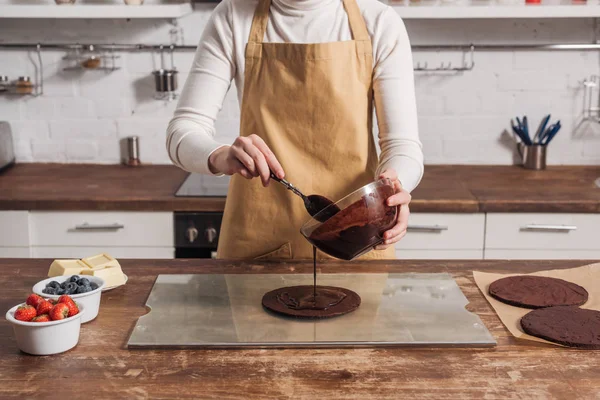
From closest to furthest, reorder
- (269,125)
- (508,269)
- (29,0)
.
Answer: (508,269) < (269,125) < (29,0)

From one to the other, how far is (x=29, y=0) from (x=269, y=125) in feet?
5.38

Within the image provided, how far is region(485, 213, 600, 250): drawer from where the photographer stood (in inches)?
108

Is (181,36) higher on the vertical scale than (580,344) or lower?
higher

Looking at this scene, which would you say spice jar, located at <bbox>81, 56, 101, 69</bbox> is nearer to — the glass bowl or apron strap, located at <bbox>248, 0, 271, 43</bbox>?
apron strap, located at <bbox>248, 0, 271, 43</bbox>

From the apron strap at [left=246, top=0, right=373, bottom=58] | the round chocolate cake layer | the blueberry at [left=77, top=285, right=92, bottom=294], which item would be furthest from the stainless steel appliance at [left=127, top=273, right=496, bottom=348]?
the apron strap at [left=246, top=0, right=373, bottom=58]

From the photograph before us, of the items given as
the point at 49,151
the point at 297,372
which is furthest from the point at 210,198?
the point at 297,372

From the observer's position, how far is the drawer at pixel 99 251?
2791 millimetres

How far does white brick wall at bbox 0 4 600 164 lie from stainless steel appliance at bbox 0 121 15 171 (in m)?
0.05

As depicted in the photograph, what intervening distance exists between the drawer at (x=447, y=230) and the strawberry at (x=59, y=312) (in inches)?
62.8

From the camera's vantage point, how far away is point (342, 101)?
6.61ft

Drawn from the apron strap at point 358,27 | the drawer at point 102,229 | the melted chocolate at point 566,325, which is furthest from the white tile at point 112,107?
the melted chocolate at point 566,325

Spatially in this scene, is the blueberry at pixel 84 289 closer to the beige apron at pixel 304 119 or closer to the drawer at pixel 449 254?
the beige apron at pixel 304 119

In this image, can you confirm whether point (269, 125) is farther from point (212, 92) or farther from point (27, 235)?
point (27, 235)

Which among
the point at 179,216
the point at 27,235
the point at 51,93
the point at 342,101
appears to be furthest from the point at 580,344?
the point at 51,93
